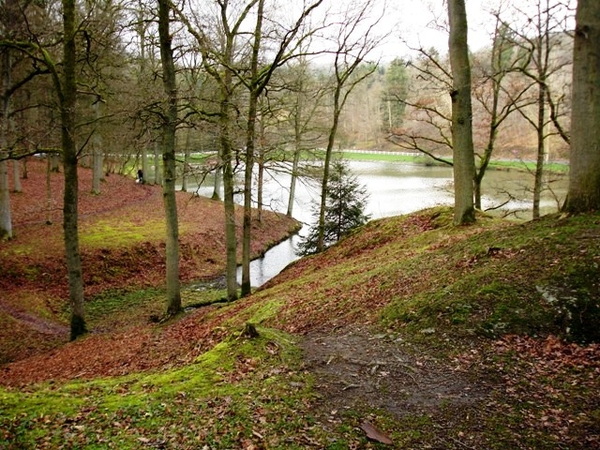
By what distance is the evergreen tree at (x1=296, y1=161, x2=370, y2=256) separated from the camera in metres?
19.4

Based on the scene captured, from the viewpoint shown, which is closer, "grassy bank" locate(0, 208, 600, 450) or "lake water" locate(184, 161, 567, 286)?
"grassy bank" locate(0, 208, 600, 450)

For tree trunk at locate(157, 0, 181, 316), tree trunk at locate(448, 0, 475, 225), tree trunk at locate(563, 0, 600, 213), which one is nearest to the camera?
tree trunk at locate(563, 0, 600, 213)

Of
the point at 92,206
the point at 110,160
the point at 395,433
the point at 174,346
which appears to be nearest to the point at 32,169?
the point at 110,160

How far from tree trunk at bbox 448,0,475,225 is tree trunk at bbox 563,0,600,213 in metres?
2.87

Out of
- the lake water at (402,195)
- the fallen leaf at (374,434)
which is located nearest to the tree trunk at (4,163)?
the lake water at (402,195)

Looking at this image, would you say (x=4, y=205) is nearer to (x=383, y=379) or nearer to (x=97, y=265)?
(x=97, y=265)

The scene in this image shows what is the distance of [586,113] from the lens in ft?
22.4

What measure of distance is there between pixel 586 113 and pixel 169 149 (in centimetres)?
915

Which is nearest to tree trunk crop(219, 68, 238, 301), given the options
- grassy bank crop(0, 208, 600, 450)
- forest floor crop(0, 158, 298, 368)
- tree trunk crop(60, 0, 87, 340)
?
forest floor crop(0, 158, 298, 368)

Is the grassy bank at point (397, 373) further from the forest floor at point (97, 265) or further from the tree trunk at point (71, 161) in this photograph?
the tree trunk at point (71, 161)

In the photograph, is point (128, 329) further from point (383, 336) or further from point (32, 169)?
point (32, 169)

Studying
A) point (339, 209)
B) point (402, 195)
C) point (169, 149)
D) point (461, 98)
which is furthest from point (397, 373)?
point (402, 195)

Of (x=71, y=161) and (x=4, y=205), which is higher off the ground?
(x=71, y=161)

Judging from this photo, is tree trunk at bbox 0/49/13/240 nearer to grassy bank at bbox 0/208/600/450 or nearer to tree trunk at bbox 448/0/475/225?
grassy bank at bbox 0/208/600/450
